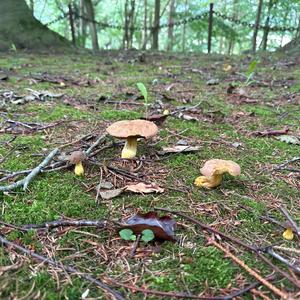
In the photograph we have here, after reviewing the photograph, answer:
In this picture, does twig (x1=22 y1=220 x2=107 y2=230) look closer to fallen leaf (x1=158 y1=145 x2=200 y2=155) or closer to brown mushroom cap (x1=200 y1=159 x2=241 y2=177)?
brown mushroom cap (x1=200 y1=159 x2=241 y2=177)

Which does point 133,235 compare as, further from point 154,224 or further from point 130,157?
point 130,157

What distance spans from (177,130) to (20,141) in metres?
1.47

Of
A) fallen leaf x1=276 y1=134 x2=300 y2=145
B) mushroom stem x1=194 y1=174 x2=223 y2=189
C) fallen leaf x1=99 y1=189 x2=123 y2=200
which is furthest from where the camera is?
fallen leaf x1=276 y1=134 x2=300 y2=145

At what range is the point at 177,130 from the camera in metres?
3.07

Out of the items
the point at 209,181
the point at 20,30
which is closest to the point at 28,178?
the point at 209,181

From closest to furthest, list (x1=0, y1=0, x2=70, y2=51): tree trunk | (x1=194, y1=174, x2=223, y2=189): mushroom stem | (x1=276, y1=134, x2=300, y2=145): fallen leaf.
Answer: (x1=194, y1=174, x2=223, y2=189): mushroom stem → (x1=276, y1=134, x2=300, y2=145): fallen leaf → (x1=0, y1=0, x2=70, y2=51): tree trunk

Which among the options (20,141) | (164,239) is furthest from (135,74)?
(164,239)

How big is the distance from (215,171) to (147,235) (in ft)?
2.10

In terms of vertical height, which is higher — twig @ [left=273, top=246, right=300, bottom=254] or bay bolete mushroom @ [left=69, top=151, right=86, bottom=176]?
bay bolete mushroom @ [left=69, top=151, right=86, bottom=176]

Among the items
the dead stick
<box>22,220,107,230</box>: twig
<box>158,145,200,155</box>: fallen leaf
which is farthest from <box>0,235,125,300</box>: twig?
<box>158,145,200,155</box>: fallen leaf

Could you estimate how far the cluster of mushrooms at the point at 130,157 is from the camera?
1.91m

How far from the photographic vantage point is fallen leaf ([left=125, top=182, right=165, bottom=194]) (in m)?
1.93

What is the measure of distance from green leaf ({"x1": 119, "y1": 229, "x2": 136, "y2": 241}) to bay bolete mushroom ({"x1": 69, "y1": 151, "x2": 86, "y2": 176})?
67 cm

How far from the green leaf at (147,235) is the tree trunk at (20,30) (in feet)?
30.1
